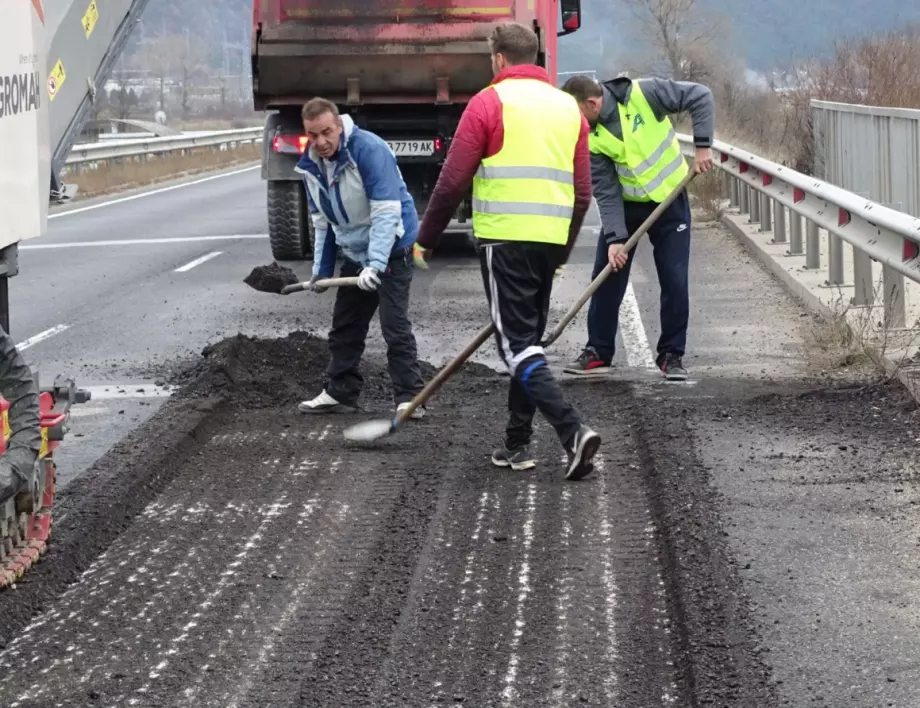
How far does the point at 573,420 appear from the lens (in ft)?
21.8

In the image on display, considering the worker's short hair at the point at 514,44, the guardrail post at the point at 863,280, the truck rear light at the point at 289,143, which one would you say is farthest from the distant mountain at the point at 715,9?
the worker's short hair at the point at 514,44

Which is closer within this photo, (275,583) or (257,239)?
(275,583)

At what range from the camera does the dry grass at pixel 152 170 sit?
27.9 metres

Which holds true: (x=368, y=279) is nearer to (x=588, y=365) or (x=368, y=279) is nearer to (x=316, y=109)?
(x=316, y=109)

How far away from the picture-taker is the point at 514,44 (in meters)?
6.64

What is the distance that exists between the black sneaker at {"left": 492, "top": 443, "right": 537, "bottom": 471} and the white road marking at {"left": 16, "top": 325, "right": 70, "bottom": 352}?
4.38m

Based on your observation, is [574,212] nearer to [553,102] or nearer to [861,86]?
[553,102]

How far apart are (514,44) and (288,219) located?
830cm

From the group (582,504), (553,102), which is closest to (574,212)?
(553,102)

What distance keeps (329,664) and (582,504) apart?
1.91m

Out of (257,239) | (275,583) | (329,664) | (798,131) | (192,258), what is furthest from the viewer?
(798,131)

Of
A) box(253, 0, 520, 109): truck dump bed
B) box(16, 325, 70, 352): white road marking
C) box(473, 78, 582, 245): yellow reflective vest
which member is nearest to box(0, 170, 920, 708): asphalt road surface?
box(16, 325, 70, 352): white road marking

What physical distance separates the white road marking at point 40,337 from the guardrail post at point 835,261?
207 inches

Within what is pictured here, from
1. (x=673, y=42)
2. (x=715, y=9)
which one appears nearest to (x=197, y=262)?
(x=673, y=42)
